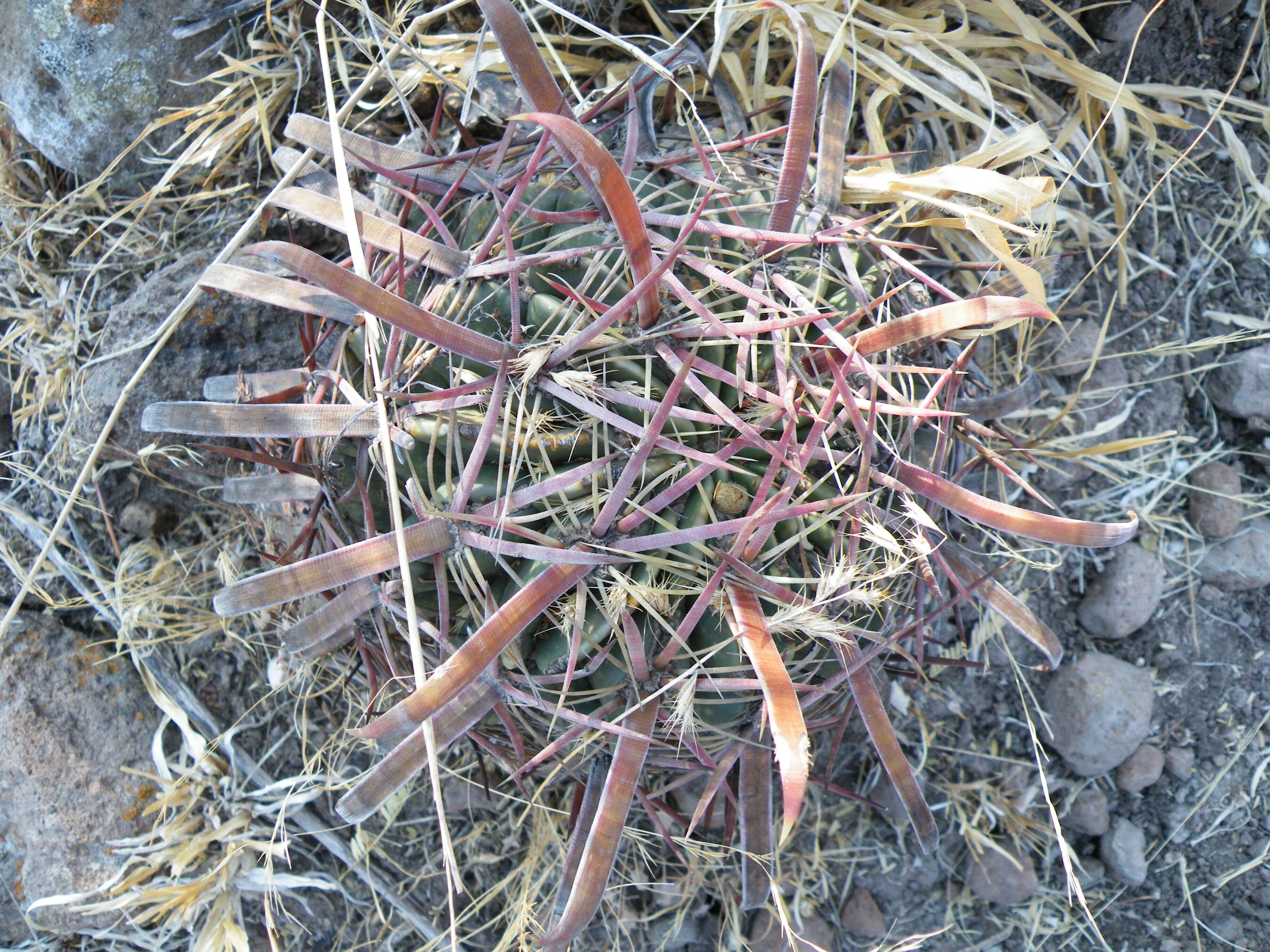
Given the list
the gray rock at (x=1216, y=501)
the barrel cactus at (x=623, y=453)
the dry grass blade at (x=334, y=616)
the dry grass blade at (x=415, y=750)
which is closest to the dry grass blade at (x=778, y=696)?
the barrel cactus at (x=623, y=453)

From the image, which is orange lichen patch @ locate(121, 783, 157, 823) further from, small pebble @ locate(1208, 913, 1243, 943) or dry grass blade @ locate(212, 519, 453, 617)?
small pebble @ locate(1208, 913, 1243, 943)

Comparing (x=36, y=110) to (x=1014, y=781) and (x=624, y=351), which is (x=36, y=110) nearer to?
(x=624, y=351)

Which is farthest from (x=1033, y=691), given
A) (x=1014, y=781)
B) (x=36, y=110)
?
(x=36, y=110)

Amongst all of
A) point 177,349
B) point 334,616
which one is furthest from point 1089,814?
point 177,349

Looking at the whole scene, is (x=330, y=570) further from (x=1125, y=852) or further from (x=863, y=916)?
(x=1125, y=852)

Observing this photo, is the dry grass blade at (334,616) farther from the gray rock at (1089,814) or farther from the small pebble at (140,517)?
the gray rock at (1089,814)

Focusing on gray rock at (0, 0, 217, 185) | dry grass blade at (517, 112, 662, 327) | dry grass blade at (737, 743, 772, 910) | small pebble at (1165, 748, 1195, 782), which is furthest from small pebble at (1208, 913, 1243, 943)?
gray rock at (0, 0, 217, 185)
